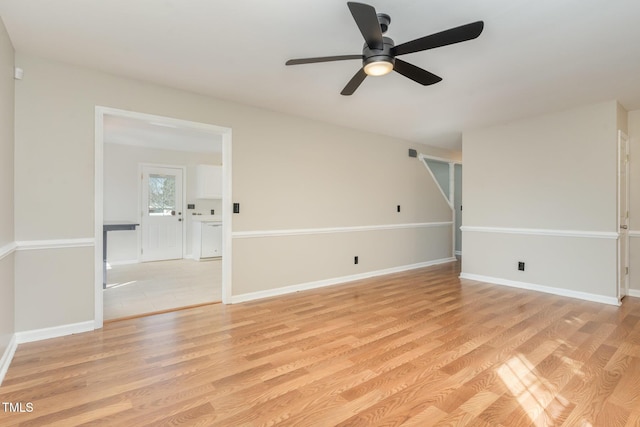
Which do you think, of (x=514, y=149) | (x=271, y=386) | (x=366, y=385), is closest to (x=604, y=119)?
(x=514, y=149)

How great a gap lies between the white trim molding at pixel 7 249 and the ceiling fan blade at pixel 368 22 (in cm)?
266

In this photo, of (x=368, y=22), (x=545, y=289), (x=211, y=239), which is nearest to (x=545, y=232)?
(x=545, y=289)

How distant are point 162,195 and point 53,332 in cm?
440

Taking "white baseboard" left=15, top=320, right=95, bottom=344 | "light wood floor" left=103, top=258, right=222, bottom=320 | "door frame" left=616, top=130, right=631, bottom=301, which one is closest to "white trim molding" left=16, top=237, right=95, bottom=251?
"white baseboard" left=15, top=320, right=95, bottom=344

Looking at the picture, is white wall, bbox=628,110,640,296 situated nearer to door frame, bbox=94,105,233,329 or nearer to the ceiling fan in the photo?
the ceiling fan

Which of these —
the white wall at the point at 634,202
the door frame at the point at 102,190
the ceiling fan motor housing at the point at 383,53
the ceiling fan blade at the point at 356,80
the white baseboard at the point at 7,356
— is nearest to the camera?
the ceiling fan motor housing at the point at 383,53

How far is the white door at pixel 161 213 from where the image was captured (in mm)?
6531

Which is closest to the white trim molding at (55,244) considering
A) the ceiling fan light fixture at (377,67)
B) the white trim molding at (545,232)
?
the ceiling fan light fixture at (377,67)

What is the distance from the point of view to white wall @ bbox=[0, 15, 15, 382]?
7.22 feet

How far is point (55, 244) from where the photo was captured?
9.03ft

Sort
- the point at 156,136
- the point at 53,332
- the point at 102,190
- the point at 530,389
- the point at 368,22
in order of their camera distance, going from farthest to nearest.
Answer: the point at 156,136 → the point at 102,190 → the point at 53,332 → the point at 530,389 → the point at 368,22

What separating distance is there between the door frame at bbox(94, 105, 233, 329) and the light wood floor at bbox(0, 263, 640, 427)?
0.26 meters

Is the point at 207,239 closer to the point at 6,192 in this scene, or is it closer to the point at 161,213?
the point at 161,213

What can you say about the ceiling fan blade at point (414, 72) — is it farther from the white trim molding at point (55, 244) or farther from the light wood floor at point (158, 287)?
the light wood floor at point (158, 287)
